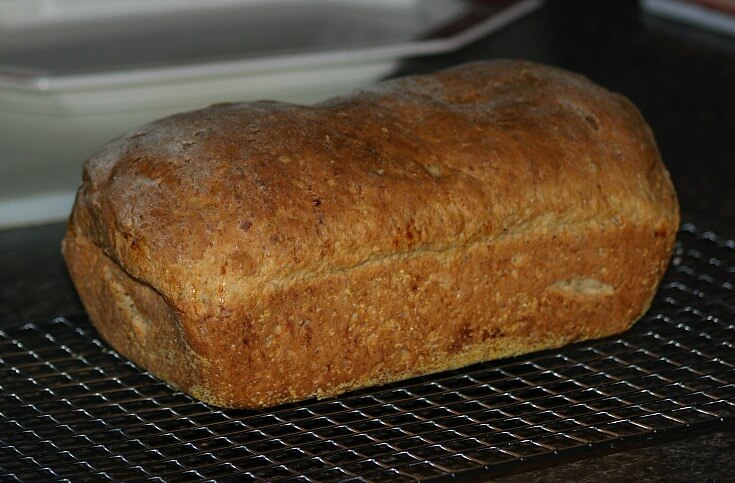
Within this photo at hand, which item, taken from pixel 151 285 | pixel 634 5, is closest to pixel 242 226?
pixel 151 285

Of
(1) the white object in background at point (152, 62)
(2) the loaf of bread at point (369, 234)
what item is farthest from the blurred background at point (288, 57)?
(2) the loaf of bread at point (369, 234)

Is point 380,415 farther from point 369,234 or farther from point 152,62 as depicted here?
point 152,62

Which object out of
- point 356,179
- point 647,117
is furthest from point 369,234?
point 647,117

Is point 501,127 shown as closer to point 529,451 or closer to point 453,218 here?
point 453,218

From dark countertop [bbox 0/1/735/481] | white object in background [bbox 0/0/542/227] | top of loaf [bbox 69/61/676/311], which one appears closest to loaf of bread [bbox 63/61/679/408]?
top of loaf [bbox 69/61/676/311]

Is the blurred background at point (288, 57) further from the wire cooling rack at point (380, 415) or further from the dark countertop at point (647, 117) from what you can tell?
the wire cooling rack at point (380, 415)

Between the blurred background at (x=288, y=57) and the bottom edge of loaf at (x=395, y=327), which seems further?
the blurred background at (x=288, y=57)

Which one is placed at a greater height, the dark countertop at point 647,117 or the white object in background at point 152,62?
the white object in background at point 152,62

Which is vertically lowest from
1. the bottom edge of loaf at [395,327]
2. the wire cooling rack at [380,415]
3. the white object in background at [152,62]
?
the wire cooling rack at [380,415]
